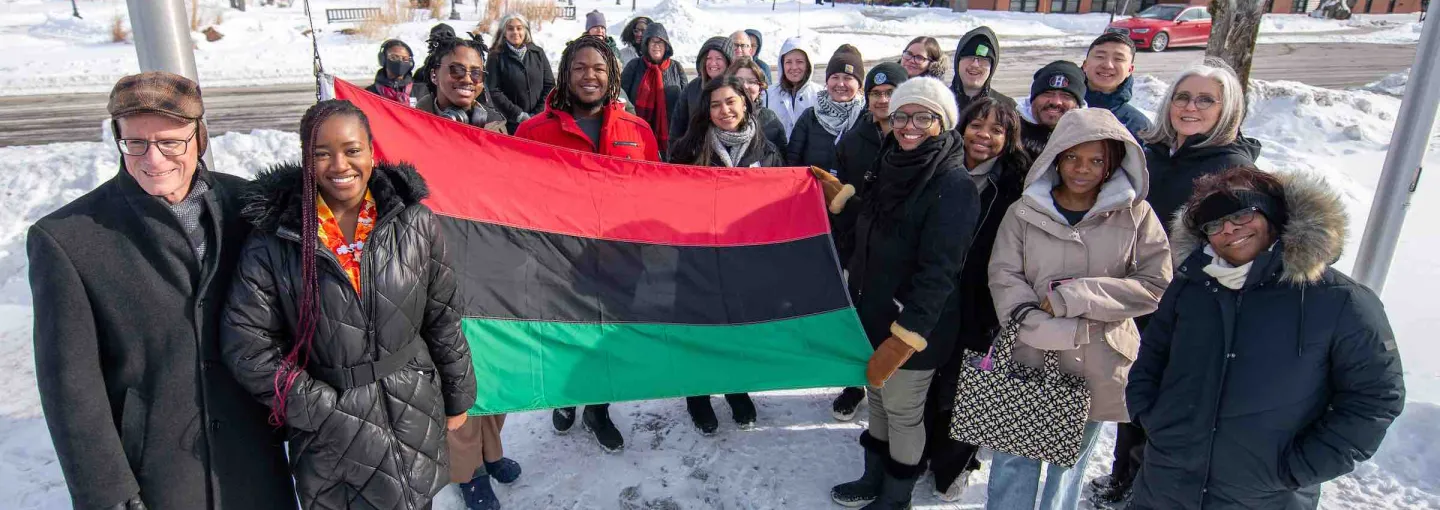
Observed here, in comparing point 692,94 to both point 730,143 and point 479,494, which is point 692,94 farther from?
point 479,494

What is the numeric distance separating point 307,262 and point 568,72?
2138 mm

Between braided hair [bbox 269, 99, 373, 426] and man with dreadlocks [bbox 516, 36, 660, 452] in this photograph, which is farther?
man with dreadlocks [bbox 516, 36, 660, 452]

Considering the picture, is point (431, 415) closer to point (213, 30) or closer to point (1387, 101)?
point (1387, 101)

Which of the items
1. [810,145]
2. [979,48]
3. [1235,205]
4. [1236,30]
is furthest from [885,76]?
[1236,30]

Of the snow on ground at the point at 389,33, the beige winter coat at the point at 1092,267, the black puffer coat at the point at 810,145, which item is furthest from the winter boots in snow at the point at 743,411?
the snow on ground at the point at 389,33

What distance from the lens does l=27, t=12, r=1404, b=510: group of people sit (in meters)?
2.08

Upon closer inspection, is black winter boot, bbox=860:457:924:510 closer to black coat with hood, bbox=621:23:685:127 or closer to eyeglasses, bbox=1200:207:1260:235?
eyeglasses, bbox=1200:207:1260:235

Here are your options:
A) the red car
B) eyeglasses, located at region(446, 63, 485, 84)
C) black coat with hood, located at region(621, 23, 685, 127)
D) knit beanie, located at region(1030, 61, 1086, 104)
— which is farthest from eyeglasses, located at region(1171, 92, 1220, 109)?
the red car

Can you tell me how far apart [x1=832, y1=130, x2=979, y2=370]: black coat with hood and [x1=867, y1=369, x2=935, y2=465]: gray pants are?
71 mm

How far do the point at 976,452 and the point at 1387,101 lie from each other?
13614 mm

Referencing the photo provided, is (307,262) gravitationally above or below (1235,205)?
below

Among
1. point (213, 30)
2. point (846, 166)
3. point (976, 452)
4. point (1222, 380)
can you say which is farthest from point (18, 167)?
point (213, 30)

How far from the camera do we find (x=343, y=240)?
7.82 ft

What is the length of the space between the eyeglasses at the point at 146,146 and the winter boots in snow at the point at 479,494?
6.82ft
